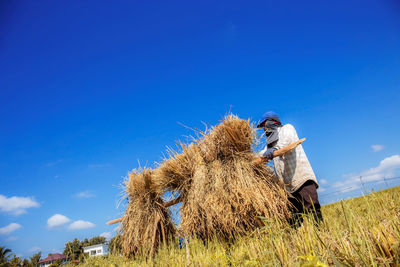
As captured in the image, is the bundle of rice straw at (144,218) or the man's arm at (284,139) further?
the bundle of rice straw at (144,218)

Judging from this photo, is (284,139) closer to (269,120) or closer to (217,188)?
(269,120)

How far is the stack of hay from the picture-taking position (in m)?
2.79

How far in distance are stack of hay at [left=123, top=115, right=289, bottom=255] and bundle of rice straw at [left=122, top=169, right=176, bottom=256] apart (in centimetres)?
2

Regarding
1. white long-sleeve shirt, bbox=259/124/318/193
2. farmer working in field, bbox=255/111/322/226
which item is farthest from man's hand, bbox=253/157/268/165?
white long-sleeve shirt, bbox=259/124/318/193

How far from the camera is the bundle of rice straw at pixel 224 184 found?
2.78 m

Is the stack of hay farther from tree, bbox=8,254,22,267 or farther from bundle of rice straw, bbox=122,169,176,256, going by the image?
tree, bbox=8,254,22,267

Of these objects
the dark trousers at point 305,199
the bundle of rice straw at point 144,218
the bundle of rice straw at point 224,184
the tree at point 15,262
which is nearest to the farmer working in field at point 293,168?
the dark trousers at point 305,199

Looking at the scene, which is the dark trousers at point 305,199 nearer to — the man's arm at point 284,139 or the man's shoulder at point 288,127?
the man's arm at point 284,139

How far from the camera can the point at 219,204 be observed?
289 cm

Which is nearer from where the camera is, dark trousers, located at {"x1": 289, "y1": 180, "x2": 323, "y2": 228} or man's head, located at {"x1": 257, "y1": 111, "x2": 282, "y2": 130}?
dark trousers, located at {"x1": 289, "y1": 180, "x2": 323, "y2": 228}

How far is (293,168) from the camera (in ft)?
10.5

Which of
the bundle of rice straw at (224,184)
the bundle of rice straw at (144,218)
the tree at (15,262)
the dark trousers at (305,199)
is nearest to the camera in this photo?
the bundle of rice straw at (224,184)

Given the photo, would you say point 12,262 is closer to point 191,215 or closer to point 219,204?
point 191,215

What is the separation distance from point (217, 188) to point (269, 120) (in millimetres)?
1423
